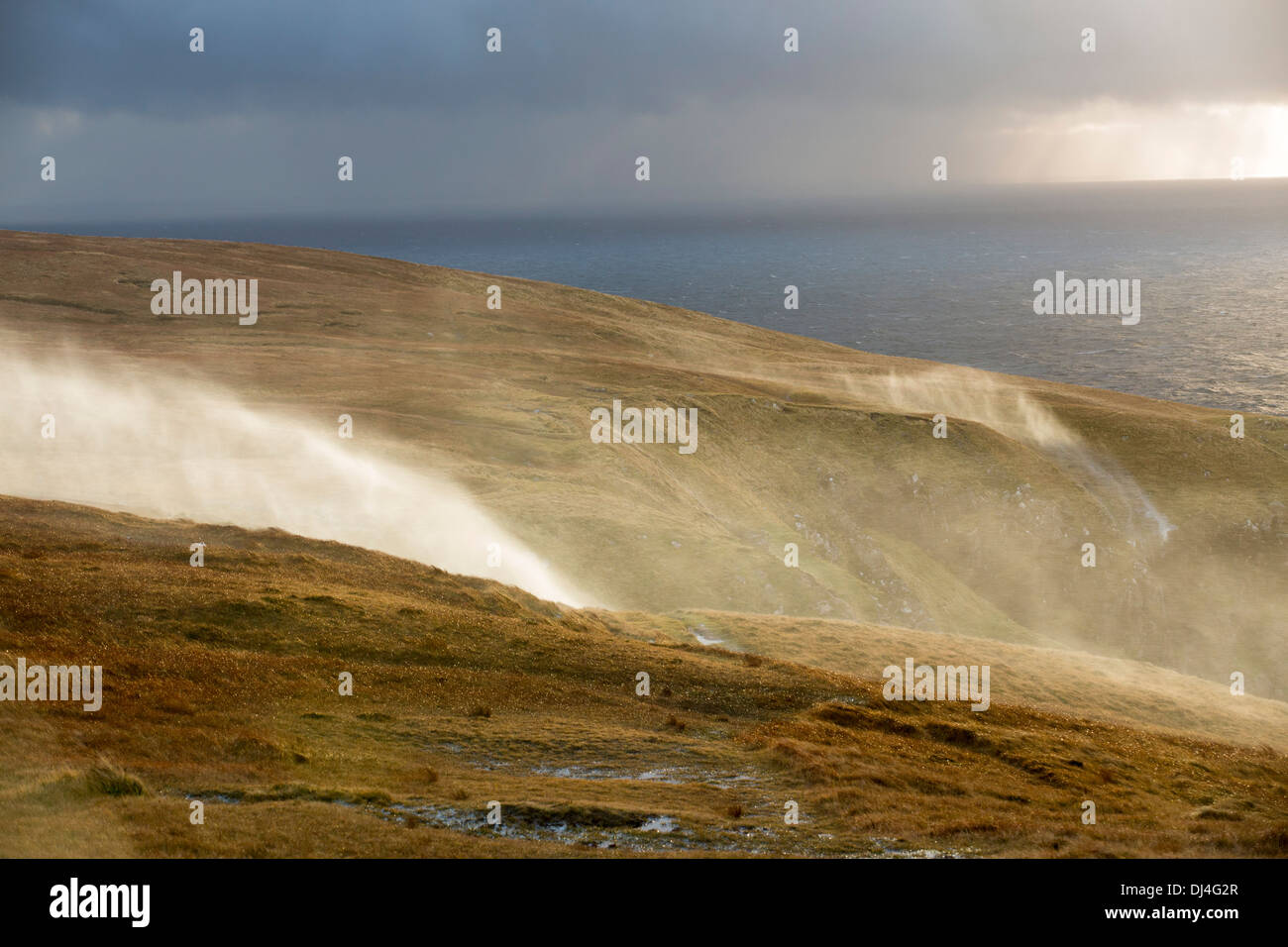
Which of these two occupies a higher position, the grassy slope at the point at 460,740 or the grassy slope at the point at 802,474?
the grassy slope at the point at 802,474

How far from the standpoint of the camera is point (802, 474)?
77688mm

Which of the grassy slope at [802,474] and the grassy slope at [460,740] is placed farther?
the grassy slope at [802,474]

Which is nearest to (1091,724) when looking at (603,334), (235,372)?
(235,372)

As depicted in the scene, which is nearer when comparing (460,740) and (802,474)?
(460,740)

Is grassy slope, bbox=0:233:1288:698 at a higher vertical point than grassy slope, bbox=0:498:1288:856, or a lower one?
higher

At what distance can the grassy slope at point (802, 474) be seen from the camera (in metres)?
60.2

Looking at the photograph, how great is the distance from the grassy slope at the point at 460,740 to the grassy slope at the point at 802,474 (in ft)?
→ 61.3

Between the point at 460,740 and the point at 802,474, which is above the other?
the point at 802,474

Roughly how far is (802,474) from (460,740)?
2175 inches

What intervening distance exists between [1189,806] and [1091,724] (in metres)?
9.34

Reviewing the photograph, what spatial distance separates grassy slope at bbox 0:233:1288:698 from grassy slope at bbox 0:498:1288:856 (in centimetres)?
1868

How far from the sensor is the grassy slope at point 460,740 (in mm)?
19594

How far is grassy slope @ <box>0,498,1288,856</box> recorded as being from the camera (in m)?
19.6
